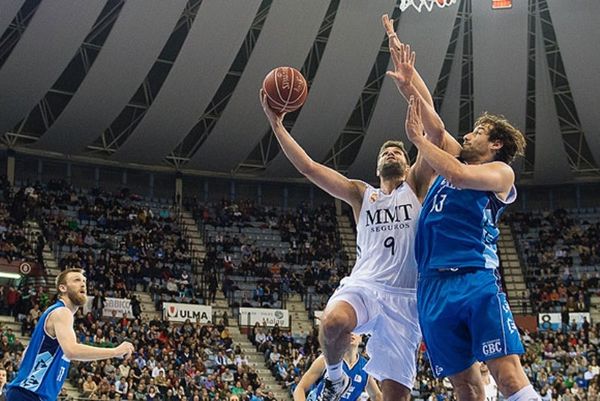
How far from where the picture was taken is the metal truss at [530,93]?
113 feet

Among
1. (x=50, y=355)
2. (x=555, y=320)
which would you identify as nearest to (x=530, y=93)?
(x=555, y=320)

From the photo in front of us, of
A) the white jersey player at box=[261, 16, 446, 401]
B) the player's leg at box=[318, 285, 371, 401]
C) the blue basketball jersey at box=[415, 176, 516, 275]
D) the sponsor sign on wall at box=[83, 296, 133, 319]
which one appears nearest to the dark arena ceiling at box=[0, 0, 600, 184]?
the sponsor sign on wall at box=[83, 296, 133, 319]

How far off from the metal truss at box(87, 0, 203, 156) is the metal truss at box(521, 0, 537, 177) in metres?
12.9

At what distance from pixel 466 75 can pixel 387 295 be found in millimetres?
32231

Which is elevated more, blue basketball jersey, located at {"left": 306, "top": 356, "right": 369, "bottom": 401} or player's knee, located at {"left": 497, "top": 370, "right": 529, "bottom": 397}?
player's knee, located at {"left": 497, "top": 370, "right": 529, "bottom": 397}

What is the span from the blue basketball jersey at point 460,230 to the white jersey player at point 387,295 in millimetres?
813

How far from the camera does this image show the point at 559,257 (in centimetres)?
4041

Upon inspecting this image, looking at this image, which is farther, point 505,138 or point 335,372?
point 335,372

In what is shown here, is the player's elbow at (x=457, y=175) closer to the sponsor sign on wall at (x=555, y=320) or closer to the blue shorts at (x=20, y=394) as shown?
the blue shorts at (x=20, y=394)

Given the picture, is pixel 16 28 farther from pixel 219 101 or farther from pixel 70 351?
pixel 70 351

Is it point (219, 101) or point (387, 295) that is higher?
point (219, 101)

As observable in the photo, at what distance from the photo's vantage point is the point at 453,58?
123 feet

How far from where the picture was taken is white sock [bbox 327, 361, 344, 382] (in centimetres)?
786

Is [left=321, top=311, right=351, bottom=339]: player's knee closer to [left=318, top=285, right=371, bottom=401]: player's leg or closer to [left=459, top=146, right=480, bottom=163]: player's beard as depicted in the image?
[left=318, top=285, right=371, bottom=401]: player's leg
